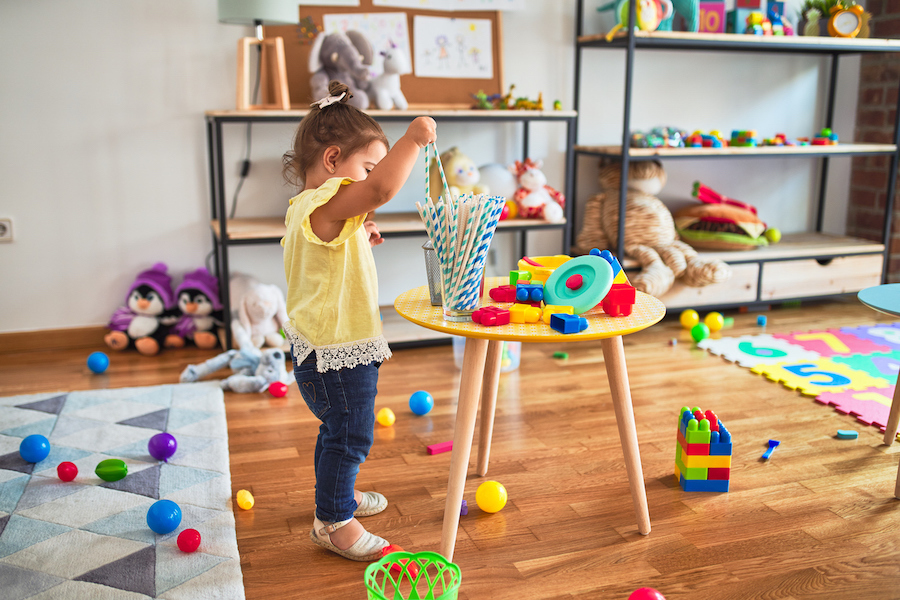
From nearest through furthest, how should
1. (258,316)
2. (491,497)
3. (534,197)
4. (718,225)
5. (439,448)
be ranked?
(491,497), (439,448), (258,316), (534,197), (718,225)

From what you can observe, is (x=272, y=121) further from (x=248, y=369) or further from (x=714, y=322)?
(x=714, y=322)

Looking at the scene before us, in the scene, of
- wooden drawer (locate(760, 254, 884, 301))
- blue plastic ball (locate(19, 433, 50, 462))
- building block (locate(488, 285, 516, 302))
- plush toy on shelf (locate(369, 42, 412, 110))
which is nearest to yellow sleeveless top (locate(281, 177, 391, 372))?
building block (locate(488, 285, 516, 302))

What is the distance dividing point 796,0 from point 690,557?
2.88 meters

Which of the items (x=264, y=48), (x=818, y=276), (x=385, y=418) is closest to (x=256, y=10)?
(x=264, y=48)

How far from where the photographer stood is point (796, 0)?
335cm

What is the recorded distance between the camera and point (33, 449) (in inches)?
68.8

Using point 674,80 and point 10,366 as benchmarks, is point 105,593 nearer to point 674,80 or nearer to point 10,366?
point 10,366

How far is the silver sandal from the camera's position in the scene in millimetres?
1396

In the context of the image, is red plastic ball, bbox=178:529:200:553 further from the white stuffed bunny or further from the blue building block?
the white stuffed bunny

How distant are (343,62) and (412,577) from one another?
1.82m

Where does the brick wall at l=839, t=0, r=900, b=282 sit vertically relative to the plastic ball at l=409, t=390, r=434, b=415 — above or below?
above

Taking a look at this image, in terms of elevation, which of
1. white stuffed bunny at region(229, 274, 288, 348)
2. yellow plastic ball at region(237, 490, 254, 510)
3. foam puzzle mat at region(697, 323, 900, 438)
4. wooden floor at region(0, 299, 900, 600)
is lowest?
wooden floor at region(0, 299, 900, 600)

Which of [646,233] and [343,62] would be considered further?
[646,233]

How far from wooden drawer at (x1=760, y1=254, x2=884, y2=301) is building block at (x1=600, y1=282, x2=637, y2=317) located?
1.99 metres
